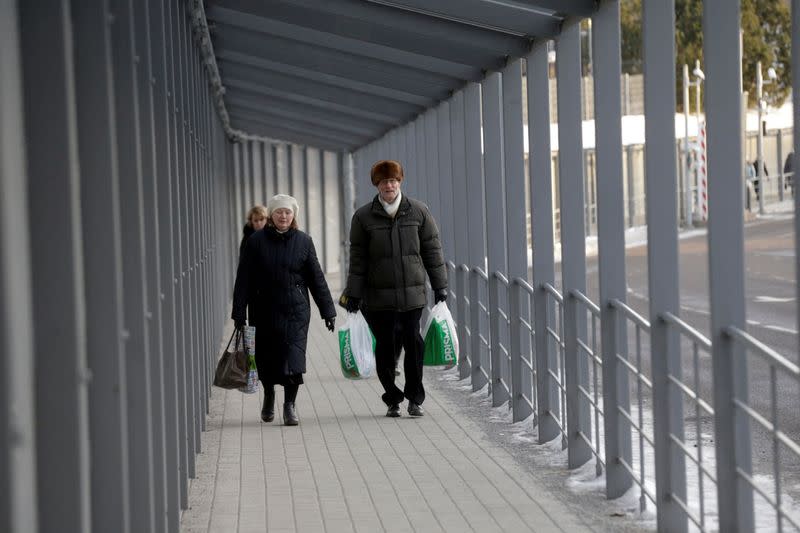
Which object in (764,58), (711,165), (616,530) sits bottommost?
(616,530)

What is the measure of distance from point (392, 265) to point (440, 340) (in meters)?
0.59

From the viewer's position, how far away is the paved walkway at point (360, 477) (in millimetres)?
6496

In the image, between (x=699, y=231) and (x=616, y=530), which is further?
(x=699, y=231)

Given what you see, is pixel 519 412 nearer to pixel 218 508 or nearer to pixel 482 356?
pixel 482 356

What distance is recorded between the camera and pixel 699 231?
156 feet

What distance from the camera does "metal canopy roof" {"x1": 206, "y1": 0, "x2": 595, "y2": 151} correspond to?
7.84m

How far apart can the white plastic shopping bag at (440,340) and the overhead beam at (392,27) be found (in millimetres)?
1644

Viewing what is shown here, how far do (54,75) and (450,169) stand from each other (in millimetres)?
9825

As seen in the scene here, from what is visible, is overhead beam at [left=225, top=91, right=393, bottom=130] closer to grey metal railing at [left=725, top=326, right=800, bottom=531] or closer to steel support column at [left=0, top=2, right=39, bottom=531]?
grey metal railing at [left=725, top=326, right=800, bottom=531]

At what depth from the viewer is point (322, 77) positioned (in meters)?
12.3

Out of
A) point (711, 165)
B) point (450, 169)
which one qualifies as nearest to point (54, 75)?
point (711, 165)

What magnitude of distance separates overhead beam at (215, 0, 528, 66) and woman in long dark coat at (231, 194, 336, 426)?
1.16 meters

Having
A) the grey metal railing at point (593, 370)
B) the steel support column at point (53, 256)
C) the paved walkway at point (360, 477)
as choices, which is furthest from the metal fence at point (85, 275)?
the grey metal railing at point (593, 370)

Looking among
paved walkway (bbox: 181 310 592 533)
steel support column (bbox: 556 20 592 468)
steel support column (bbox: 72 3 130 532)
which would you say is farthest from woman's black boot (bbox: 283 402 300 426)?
steel support column (bbox: 72 3 130 532)
